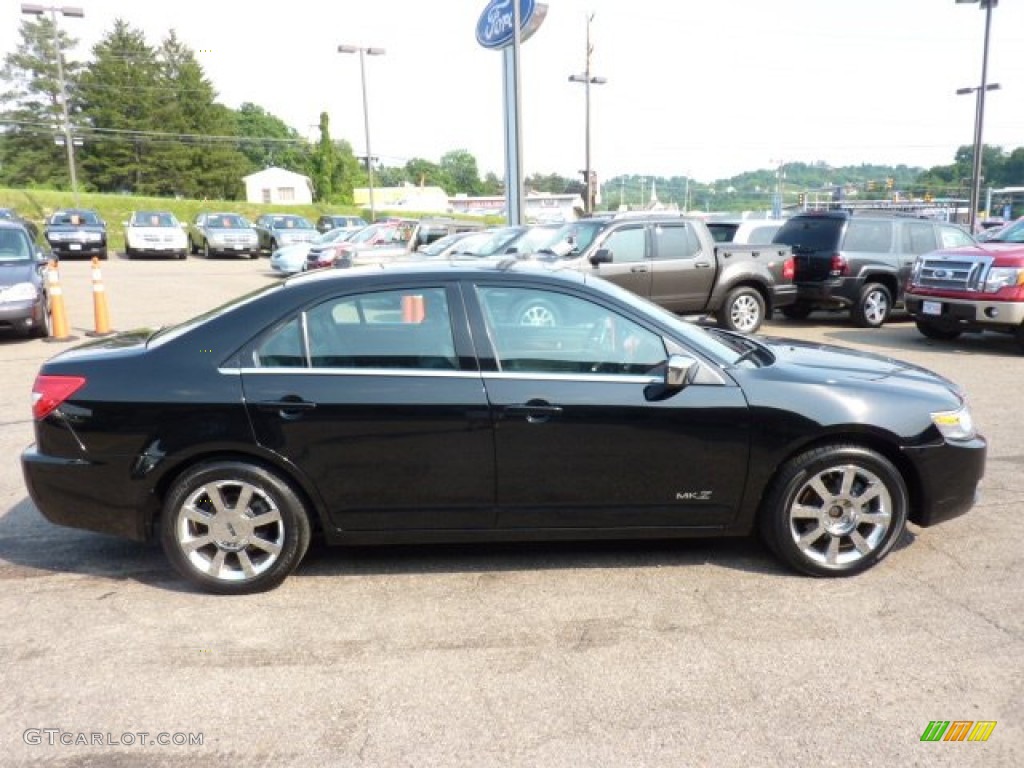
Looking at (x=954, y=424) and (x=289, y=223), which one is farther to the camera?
(x=289, y=223)

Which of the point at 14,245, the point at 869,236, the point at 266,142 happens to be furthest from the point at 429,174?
the point at 14,245

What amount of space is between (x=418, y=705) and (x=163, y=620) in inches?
55.0

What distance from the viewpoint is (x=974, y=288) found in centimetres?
1025

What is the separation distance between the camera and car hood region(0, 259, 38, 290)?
10.6 metres

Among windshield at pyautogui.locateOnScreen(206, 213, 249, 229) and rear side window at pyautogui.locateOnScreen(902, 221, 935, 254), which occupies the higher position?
windshield at pyautogui.locateOnScreen(206, 213, 249, 229)

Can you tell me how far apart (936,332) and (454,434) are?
1027 cm

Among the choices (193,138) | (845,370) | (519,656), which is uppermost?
(193,138)

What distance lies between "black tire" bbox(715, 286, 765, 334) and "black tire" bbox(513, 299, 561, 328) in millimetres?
8826

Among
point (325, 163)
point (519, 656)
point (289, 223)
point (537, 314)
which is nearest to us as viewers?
point (519, 656)

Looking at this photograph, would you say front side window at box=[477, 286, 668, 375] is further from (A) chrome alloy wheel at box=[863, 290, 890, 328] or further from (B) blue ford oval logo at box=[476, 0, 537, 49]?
(B) blue ford oval logo at box=[476, 0, 537, 49]

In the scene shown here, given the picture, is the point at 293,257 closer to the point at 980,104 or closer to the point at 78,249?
the point at 78,249

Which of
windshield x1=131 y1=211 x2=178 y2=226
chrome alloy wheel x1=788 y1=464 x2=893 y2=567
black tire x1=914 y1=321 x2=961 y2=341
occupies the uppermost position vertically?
windshield x1=131 y1=211 x2=178 y2=226

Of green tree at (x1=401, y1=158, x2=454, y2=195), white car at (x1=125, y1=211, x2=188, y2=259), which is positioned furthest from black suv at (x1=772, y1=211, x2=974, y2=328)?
green tree at (x1=401, y1=158, x2=454, y2=195)

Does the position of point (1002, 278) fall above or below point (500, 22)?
below
